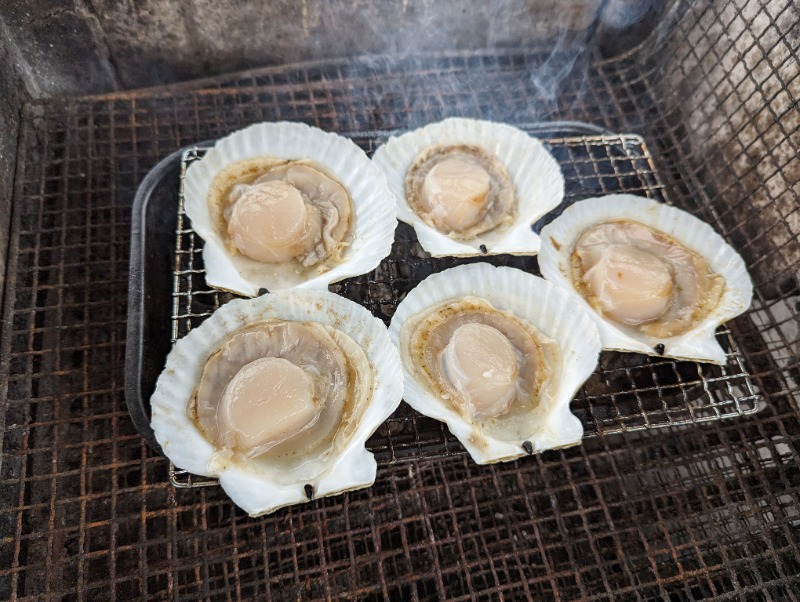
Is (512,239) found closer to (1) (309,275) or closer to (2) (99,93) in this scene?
(1) (309,275)

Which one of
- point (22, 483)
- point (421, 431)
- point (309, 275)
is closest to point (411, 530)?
point (421, 431)

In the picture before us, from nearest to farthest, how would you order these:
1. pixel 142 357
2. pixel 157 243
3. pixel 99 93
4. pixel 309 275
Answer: pixel 142 357 → pixel 309 275 → pixel 157 243 → pixel 99 93

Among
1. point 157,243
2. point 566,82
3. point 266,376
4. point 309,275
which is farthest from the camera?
point 566,82

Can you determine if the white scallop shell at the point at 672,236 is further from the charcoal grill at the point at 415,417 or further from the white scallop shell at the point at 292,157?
the white scallop shell at the point at 292,157

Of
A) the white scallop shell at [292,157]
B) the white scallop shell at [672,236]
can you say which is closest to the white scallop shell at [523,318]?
the white scallop shell at [672,236]

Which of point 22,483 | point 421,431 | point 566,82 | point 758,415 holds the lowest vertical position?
point 22,483

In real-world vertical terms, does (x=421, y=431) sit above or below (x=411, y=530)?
above

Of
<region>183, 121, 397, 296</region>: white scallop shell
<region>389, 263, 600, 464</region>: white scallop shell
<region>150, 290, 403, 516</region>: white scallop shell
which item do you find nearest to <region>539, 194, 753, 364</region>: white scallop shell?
<region>389, 263, 600, 464</region>: white scallop shell
